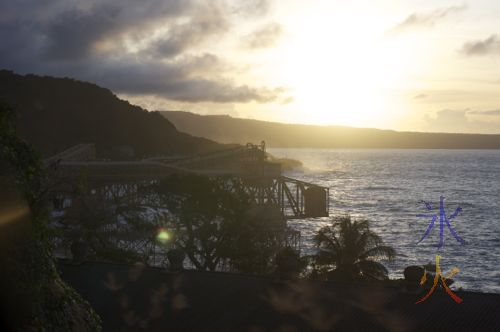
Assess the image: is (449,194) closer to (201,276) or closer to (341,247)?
(341,247)

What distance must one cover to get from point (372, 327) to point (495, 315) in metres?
3.57

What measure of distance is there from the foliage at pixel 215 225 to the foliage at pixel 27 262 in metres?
30.7

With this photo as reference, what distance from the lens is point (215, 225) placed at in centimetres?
4366

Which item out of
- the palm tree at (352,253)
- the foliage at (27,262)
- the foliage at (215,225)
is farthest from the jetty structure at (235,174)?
the foliage at (27,262)

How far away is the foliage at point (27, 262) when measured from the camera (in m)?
8.45

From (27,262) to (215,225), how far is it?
115 ft

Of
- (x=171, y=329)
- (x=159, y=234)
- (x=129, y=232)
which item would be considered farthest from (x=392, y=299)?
(x=129, y=232)

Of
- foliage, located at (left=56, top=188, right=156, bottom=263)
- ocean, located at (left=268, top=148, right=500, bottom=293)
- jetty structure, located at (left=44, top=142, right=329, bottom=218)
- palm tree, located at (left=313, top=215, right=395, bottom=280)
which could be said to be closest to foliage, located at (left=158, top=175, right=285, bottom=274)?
foliage, located at (left=56, top=188, right=156, bottom=263)

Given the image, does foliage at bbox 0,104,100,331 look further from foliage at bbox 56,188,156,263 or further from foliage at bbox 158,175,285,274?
foliage at bbox 158,175,285,274

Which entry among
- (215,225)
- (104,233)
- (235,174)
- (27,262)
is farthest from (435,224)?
(27,262)

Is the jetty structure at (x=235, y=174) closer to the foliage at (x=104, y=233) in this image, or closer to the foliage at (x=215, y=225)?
the foliage at (x=104, y=233)

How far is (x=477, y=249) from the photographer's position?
7912 cm

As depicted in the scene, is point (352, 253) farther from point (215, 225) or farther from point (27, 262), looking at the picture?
point (27, 262)

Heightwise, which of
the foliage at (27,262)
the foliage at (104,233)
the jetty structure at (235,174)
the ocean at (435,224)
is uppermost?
the foliage at (27,262)
